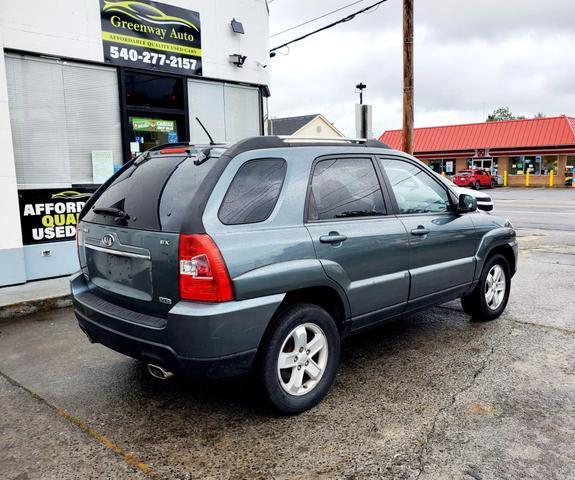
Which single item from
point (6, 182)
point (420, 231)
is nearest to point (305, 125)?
point (6, 182)

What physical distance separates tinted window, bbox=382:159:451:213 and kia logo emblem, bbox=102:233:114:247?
224 cm

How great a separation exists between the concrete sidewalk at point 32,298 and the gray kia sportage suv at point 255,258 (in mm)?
2584

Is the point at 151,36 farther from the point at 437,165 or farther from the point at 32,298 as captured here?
the point at 437,165

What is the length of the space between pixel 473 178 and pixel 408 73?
1075 inches

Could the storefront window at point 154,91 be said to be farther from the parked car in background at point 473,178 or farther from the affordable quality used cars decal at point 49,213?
the parked car in background at point 473,178

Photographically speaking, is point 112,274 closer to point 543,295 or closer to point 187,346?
point 187,346

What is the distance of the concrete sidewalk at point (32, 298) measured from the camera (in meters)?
5.89

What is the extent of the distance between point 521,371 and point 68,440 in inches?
132

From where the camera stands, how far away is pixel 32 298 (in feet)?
20.1

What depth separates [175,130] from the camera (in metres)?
8.74

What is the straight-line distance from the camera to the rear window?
124 inches

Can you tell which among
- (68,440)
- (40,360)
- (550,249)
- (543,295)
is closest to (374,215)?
(68,440)

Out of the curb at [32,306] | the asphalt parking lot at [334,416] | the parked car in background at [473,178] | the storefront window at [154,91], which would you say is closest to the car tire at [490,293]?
the asphalt parking lot at [334,416]

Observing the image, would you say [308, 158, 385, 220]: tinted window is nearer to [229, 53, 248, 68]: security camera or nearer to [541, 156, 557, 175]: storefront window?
[229, 53, 248, 68]: security camera
